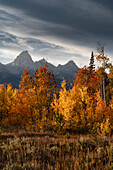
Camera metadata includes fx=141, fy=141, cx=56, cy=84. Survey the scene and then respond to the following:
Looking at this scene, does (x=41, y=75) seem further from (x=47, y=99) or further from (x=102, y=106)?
(x=102, y=106)

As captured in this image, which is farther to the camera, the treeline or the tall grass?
the treeline

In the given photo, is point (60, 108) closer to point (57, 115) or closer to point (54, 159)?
point (57, 115)

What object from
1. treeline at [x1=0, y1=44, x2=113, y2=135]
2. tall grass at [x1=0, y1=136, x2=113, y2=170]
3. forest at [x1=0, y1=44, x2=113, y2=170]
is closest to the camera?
tall grass at [x1=0, y1=136, x2=113, y2=170]

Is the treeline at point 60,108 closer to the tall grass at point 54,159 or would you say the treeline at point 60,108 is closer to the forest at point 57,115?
the forest at point 57,115

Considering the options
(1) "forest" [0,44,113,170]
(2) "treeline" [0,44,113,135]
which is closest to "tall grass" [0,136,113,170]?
(1) "forest" [0,44,113,170]

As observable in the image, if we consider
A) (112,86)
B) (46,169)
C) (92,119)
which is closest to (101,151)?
(46,169)

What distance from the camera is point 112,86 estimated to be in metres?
29.5

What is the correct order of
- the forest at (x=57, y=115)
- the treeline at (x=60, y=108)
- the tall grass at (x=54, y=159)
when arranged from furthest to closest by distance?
the treeline at (x=60, y=108) → the forest at (x=57, y=115) → the tall grass at (x=54, y=159)

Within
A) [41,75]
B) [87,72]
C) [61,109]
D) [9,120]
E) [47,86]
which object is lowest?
[9,120]

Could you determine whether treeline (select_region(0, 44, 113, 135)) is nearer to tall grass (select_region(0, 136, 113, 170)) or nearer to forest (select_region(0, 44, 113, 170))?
forest (select_region(0, 44, 113, 170))

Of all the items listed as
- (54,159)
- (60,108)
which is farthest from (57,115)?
(54,159)

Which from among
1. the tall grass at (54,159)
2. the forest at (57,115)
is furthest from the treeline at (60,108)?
the tall grass at (54,159)

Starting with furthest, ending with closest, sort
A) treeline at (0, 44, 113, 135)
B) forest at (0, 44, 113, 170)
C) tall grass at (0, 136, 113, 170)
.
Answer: treeline at (0, 44, 113, 135)
forest at (0, 44, 113, 170)
tall grass at (0, 136, 113, 170)

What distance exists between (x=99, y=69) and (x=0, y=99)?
15.0m
